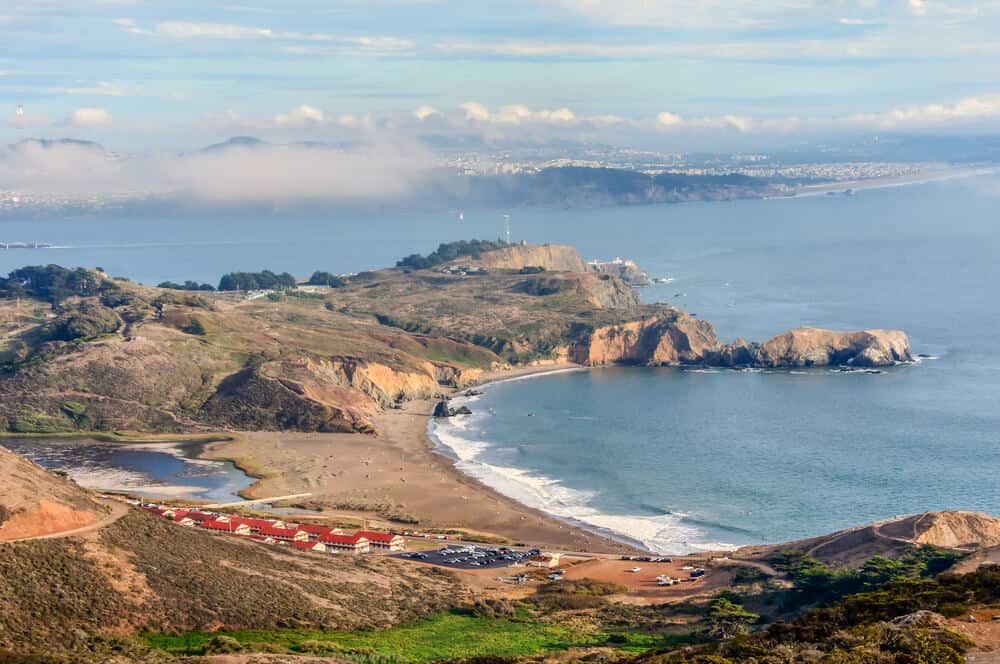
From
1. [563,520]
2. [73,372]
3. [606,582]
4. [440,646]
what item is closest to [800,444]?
[563,520]

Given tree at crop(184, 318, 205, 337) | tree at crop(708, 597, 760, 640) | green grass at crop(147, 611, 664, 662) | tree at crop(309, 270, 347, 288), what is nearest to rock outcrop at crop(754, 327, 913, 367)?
tree at crop(184, 318, 205, 337)

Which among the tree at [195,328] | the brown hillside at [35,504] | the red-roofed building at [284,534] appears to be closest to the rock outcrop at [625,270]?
the tree at [195,328]

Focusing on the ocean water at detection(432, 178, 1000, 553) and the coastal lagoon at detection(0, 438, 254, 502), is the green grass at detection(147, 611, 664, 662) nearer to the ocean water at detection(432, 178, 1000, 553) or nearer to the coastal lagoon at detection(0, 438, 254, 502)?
the ocean water at detection(432, 178, 1000, 553)

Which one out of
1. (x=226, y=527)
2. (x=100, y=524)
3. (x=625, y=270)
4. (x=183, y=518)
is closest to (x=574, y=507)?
(x=226, y=527)

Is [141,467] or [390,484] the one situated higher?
[141,467]

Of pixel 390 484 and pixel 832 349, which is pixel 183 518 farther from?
pixel 832 349

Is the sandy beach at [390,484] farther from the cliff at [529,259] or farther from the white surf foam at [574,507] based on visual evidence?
the cliff at [529,259]
